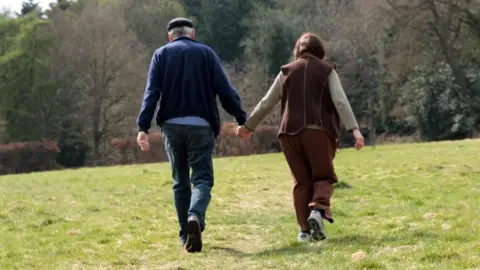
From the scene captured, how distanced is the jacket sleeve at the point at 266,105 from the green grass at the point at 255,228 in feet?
3.75

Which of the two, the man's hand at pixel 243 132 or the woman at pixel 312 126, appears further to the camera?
the man's hand at pixel 243 132

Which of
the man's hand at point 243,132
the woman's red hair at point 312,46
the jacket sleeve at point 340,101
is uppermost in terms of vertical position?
the woman's red hair at point 312,46

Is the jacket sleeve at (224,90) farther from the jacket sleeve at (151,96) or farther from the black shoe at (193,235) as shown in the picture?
the black shoe at (193,235)

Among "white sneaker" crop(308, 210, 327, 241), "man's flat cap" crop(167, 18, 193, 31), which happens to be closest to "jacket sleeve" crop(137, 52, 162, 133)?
"man's flat cap" crop(167, 18, 193, 31)

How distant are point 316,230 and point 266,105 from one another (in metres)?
1.26

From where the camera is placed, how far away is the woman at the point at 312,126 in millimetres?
6059

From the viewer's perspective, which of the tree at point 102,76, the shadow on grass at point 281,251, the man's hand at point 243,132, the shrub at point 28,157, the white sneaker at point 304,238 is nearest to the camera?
the shadow on grass at point 281,251

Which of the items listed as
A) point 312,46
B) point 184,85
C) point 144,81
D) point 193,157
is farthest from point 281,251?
point 144,81

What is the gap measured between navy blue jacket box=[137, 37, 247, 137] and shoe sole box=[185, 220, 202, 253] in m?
0.94

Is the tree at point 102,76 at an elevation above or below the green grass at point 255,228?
above

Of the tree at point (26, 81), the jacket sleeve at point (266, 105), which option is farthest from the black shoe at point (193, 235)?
the tree at point (26, 81)

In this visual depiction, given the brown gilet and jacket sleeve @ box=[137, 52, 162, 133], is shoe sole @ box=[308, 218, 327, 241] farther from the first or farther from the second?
jacket sleeve @ box=[137, 52, 162, 133]

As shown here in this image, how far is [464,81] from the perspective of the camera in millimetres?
40688

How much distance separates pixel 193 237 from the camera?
563cm
